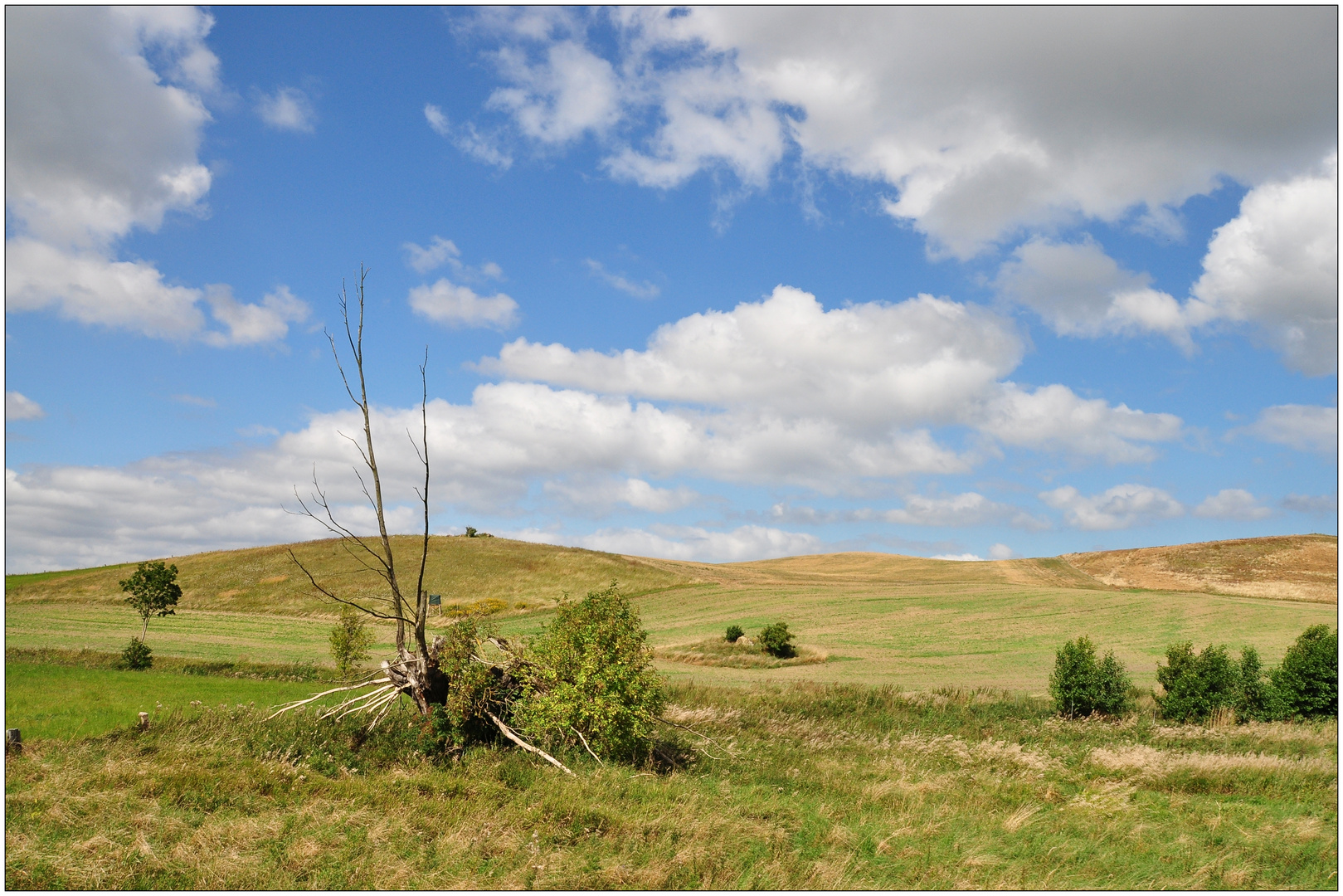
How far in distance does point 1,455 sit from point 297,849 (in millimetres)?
6825

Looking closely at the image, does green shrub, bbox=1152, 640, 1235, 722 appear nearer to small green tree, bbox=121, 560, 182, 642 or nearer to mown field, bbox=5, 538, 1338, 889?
mown field, bbox=5, 538, 1338, 889

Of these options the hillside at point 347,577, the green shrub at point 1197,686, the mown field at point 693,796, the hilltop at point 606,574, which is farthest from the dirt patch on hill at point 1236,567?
the green shrub at point 1197,686

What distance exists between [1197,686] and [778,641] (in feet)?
77.1

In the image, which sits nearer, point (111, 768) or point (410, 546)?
point (111, 768)

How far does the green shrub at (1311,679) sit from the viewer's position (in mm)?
28484

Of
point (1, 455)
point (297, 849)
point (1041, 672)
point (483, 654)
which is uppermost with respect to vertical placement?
→ point (1, 455)

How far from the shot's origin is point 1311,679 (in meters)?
28.9

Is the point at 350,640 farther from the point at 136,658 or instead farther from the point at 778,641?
the point at 778,641

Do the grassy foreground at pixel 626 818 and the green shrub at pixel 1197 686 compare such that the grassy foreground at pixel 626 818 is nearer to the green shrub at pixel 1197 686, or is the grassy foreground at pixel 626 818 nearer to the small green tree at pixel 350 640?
the green shrub at pixel 1197 686

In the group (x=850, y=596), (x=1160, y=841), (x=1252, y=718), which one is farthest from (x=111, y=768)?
(x=850, y=596)

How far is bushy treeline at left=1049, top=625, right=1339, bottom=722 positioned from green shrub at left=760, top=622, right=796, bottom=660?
747 inches

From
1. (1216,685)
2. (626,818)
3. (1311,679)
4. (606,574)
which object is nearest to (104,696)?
(626,818)

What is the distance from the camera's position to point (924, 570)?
9775cm

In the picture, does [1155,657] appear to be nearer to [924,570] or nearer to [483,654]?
[483,654]
